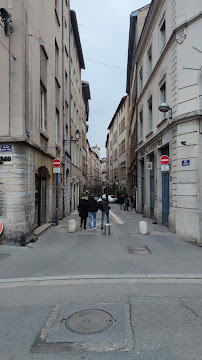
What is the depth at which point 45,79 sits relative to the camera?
11.7 metres

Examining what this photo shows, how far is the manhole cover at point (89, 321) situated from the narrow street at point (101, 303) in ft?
0.04

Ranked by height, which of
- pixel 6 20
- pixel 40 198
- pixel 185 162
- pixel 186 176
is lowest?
pixel 40 198

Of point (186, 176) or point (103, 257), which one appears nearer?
point (103, 257)

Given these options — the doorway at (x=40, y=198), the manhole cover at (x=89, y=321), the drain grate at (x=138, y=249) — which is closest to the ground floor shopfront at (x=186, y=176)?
the drain grate at (x=138, y=249)

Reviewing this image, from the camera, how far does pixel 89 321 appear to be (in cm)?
371

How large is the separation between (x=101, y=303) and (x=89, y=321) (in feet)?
2.06

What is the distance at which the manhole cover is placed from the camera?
3.48 m

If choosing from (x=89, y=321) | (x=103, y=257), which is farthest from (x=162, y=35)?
(x=89, y=321)

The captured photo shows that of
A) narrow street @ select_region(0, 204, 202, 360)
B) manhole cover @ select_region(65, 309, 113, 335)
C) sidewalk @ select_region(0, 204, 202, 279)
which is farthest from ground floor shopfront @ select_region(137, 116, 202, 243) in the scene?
manhole cover @ select_region(65, 309, 113, 335)

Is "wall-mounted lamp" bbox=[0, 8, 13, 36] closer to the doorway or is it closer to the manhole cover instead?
the doorway

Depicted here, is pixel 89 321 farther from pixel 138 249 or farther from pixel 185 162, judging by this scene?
pixel 185 162

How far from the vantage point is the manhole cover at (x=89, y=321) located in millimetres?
3480

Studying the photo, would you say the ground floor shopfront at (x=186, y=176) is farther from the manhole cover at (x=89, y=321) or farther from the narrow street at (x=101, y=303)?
the manhole cover at (x=89, y=321)

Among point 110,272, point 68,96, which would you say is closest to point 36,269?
point 110,272
